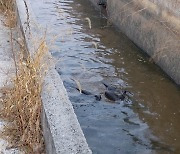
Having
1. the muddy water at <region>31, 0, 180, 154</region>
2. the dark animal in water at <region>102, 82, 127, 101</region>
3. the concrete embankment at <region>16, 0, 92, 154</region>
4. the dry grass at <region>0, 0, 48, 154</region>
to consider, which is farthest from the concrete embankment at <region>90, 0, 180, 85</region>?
the dry grass at <region>0, 0, 48, 154</region>

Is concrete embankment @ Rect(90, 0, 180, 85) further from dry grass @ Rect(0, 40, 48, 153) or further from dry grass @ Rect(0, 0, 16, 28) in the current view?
dry grass @ Rect(0, 40, 48, 153)

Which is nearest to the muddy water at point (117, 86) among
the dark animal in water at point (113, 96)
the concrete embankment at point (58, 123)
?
the dark animal in water at point (113, 96)

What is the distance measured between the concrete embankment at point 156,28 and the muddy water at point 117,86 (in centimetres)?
24

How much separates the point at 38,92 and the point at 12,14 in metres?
4.70

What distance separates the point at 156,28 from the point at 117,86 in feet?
7.19

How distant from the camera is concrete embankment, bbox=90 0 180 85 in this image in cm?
799

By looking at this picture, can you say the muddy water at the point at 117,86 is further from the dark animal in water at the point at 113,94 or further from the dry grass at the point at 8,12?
the dry grass at the point at 8,12

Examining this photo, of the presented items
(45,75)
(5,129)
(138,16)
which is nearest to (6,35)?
(45,75)

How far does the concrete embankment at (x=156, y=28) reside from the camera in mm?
7992

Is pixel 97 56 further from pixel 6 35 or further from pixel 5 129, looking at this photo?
pixel 5 129

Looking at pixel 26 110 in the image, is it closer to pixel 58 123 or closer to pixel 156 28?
pixel 58 123

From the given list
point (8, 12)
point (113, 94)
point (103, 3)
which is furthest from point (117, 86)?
point (103, 3)

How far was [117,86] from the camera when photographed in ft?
25.2

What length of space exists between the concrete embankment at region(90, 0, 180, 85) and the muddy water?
0.24 meters
